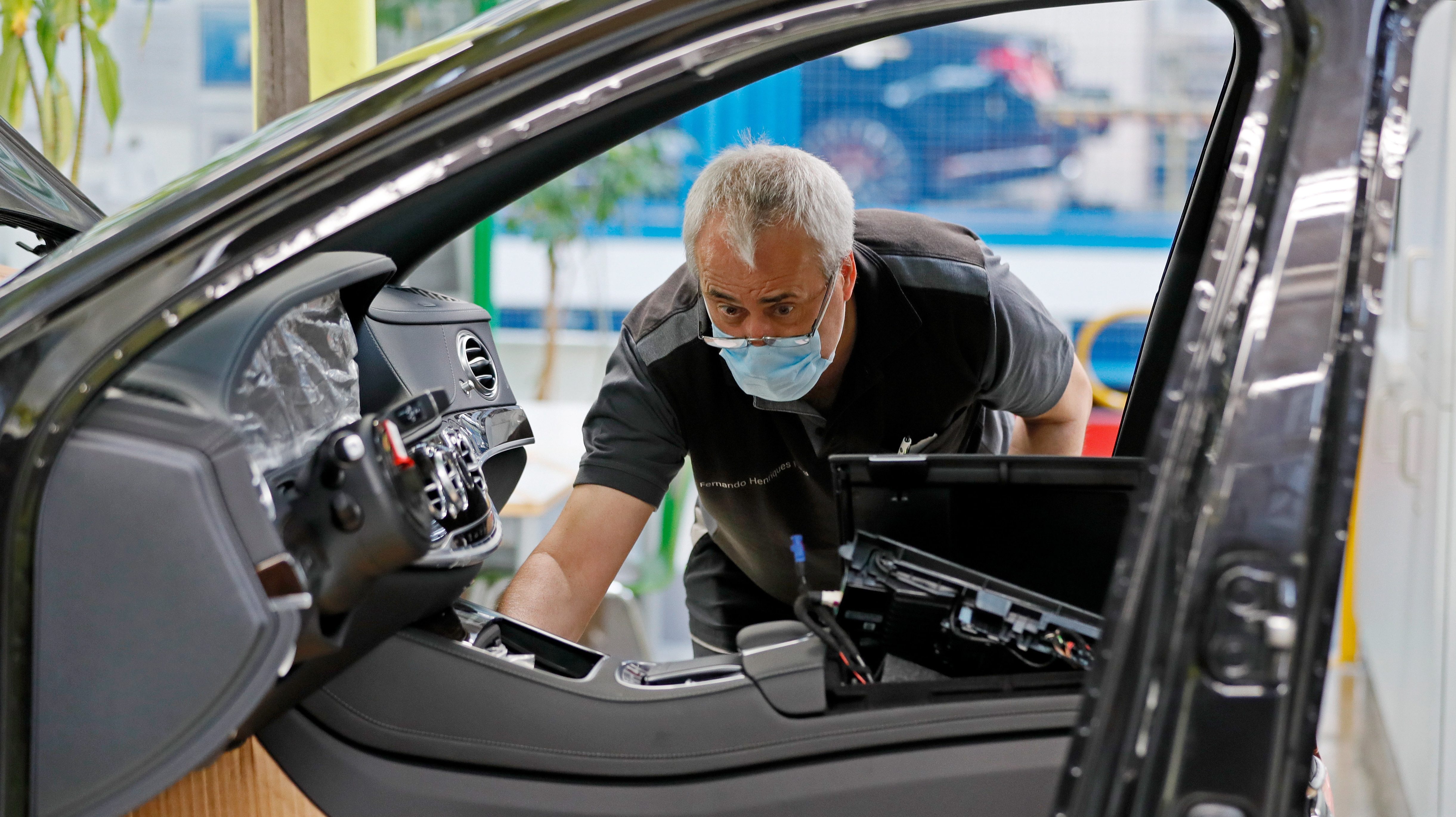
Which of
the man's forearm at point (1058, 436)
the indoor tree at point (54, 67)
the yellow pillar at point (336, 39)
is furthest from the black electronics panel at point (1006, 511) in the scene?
the indoor tree at point (54, 67)

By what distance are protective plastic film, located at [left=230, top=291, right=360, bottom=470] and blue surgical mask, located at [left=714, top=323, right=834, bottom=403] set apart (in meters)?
0.69

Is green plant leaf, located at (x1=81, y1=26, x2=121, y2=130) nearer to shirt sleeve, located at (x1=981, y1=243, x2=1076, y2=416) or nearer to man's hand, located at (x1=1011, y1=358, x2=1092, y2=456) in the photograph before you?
shirt sleeve, located at (x1=981, y1=243, x2=1076, y2=416)

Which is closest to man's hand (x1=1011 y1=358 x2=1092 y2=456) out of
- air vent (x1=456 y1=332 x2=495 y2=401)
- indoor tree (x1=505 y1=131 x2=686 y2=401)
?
air vent (x1=456 y1=332 x2=495 y2=401)

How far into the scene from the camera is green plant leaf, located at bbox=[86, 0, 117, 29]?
8.97 feet

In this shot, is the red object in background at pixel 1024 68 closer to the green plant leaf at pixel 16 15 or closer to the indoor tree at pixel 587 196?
the indoor tree at pixel 587 196

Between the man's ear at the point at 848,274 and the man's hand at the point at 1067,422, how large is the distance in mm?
510

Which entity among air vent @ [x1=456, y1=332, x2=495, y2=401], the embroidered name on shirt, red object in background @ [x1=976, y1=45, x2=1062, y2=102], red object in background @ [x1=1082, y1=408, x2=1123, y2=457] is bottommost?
red object in background @ [x1=1082, y1=408, x2=1123, y2=457]

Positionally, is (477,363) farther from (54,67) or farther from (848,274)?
(54,67)

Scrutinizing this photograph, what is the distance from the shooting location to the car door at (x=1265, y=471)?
32.1 inches

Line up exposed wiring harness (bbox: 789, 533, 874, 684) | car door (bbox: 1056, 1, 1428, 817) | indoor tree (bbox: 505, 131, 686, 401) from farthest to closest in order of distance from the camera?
indoor tree (bbox: 505, 131, 686, 401) → exposed wiring harness (bbox: 789, 533, 874, 684) → car door (bbox: 1056, 1, 1428, 817)

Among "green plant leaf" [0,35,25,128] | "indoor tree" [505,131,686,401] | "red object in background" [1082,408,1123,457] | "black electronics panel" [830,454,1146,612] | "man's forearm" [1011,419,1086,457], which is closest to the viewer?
"black electronics panel" [830,454,1146,612]

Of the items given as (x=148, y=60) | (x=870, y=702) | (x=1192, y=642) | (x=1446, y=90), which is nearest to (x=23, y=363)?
(x=870, y=702)

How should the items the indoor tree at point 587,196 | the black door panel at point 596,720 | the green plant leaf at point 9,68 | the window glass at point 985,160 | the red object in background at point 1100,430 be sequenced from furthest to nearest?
the window glass at point 985,160 < the indoor tree at point 587,196 < the red object in background at point 1100,430 < the green plant leaf at point 9,68 < the black door panel at point 596,720

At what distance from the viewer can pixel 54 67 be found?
270 cm
